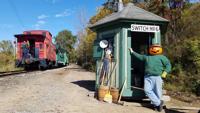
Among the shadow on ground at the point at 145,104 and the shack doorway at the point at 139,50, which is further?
the shack doorway at the point at 139,50

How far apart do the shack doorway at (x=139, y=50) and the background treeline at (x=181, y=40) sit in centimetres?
484

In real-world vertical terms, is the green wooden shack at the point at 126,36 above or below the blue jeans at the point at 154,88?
above

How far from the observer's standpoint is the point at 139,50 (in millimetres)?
14039

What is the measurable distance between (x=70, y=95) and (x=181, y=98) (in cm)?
507

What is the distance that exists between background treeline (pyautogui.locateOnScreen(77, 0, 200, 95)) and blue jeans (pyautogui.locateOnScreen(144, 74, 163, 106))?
706 cm

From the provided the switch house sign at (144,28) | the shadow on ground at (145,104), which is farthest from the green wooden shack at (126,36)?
the shadow on ground at (145,104)

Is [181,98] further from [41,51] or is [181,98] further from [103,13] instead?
[103,13]

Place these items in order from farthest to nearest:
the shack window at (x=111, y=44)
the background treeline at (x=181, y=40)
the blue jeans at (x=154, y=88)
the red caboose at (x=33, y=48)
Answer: the red caboose at (x=33, y=48)
the background treeline at (x=181, y=40)
the shack window at (x=111, y=44)
the blue jeans at (x=154, y=88)

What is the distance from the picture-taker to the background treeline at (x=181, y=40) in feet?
63.2

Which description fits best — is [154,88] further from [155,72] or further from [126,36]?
[126,36]

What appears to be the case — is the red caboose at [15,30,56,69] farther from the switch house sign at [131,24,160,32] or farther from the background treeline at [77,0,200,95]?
the switch house sign at [131,24,160,32]

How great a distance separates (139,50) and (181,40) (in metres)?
12.7

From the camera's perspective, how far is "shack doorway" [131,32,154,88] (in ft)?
42.3

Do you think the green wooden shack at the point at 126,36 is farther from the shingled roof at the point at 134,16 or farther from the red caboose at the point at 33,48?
the red caboose at the point at 33,48
